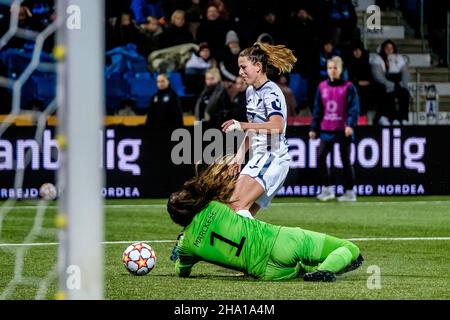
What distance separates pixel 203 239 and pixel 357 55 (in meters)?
12.6

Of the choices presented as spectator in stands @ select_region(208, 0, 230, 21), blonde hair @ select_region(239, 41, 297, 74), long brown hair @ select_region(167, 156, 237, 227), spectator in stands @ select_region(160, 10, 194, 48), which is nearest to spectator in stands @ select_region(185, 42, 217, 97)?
spectator in stands @ select_region(160, 10, 194, 48)

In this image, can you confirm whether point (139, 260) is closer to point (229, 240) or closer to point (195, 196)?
point (195, 196)

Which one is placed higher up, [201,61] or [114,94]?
[201,61]

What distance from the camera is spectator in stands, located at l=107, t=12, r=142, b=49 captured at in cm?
2058

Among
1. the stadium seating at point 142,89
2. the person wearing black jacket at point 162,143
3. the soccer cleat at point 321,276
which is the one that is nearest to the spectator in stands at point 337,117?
the person wearing black jacket at point 162,143

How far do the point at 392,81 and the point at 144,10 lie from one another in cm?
456

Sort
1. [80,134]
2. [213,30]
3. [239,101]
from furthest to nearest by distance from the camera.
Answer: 1. [213,30]
2. [239,101]
3. [80,134]

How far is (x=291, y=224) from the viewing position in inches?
560

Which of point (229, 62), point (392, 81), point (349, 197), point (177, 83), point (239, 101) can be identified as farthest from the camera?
point (392, 81)

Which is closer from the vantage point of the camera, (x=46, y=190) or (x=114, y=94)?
(x=46, y=190)

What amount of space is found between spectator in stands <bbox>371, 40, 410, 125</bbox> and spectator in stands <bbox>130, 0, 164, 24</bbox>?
3.93m

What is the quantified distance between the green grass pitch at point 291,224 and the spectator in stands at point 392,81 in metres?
2.83

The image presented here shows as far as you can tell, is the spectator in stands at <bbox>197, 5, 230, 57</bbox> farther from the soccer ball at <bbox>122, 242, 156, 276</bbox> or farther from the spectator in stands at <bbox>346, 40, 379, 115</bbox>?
the soccer ball at <bbox>122, 242, 156, 276</bbox>

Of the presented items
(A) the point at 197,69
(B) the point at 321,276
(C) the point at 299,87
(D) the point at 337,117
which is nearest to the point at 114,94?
(A) the point at 197,69
